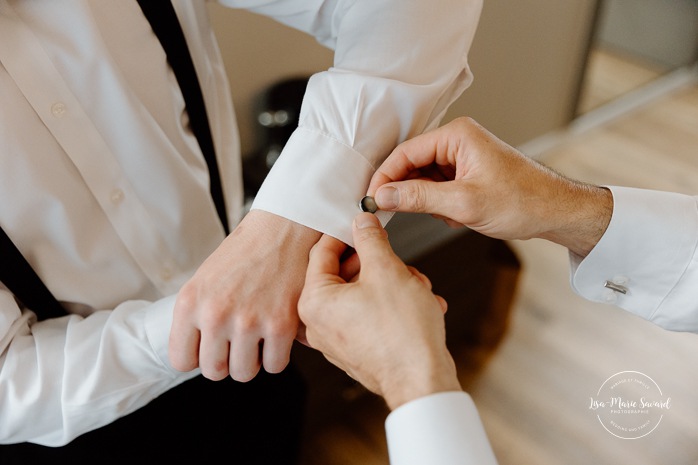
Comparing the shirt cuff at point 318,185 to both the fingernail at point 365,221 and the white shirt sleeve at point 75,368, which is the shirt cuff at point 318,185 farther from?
the white shirt sleeve at point 75,368

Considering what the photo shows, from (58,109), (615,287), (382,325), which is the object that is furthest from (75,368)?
(615,287)

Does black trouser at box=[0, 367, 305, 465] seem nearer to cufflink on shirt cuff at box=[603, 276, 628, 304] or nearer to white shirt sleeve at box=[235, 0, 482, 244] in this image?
white shirt sleeve at box=[235, 0, 482, 244]

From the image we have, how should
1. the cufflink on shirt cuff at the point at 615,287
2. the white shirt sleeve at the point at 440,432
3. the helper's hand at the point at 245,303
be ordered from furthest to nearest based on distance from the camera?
the cufflink on shirt cuff at the point at 615,287
the helper's hand at the point at 245,303
the white shirt sleeve at the point at 440,432

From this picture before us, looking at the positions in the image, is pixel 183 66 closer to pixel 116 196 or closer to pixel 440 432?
pixel 116 196

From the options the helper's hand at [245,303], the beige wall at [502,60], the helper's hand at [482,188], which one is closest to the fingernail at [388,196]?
the helper's hand at [482,188]

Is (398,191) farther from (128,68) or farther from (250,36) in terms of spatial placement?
(250,36)

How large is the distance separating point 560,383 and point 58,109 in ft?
5.19

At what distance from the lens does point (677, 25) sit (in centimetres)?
335

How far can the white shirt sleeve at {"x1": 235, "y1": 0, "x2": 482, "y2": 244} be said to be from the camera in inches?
35.0

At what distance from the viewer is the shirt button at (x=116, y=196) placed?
0.94 meters

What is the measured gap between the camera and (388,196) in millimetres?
862

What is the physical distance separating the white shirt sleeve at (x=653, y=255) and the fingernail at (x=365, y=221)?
0.39 meters

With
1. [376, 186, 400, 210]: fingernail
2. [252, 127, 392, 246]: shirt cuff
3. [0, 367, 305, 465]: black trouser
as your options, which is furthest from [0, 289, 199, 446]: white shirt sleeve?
[376, 186, 400, 210]: fingernail

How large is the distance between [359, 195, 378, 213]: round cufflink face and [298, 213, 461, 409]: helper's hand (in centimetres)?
8
